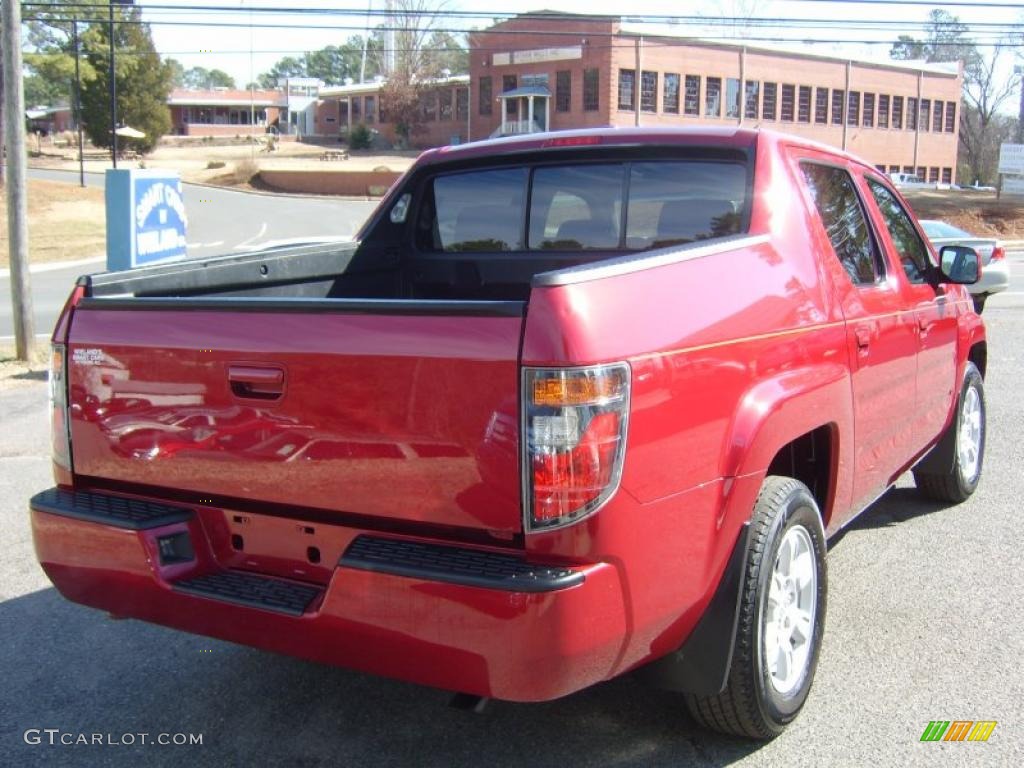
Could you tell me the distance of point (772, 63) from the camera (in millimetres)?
65312

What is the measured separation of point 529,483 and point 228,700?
1813 millimetres

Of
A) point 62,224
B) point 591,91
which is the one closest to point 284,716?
point 62,224

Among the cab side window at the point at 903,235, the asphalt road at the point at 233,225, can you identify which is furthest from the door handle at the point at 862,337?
the asphalt road at the point at 233,225

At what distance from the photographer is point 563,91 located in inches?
2498

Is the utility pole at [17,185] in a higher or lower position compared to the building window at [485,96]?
lower

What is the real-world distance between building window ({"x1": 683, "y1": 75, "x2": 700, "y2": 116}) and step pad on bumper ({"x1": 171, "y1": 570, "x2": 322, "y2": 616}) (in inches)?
2480

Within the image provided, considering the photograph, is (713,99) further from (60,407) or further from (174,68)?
(60,407)

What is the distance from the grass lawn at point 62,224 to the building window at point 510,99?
91.2ft

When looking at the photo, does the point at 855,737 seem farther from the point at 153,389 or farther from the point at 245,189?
the point at 245,189

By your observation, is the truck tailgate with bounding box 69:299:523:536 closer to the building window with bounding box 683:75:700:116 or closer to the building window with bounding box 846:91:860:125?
the building window with bounding box 683:75:700:116

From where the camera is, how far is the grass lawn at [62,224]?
30297mm

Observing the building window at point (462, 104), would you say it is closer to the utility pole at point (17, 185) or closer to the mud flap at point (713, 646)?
the utility pole at point (17, 185)

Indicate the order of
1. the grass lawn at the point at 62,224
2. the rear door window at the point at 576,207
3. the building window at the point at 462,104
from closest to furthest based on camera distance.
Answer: the rear door window at the point at 576,207 → the grass lawn at the point at 62,224 → the building window at the point at 462,104

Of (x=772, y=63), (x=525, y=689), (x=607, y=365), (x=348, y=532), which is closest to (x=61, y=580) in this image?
(x=348, y=532)
